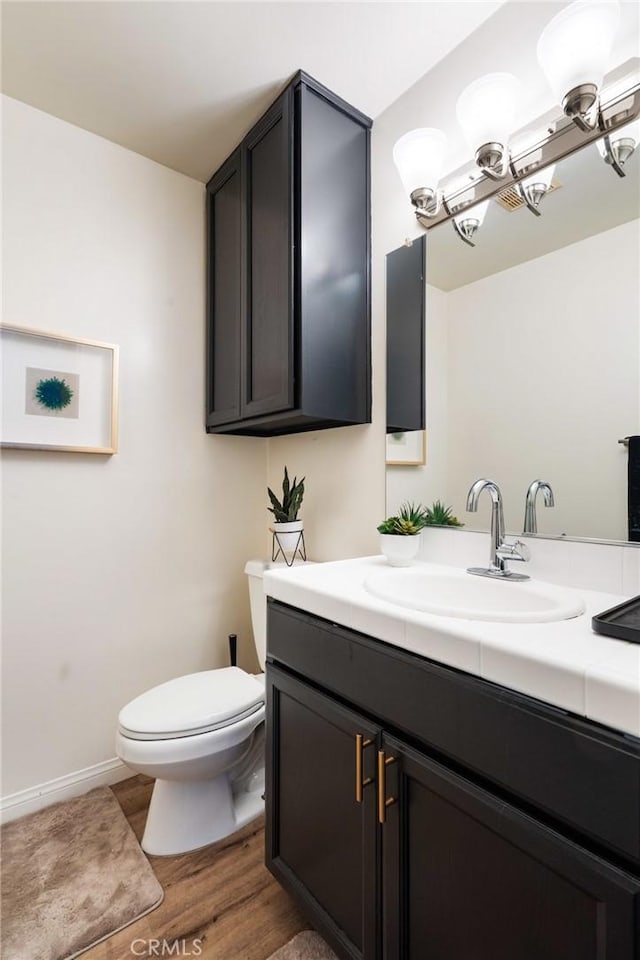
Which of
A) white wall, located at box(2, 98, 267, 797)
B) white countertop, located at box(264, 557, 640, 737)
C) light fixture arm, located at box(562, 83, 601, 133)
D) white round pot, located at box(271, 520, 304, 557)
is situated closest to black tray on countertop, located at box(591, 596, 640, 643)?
white countertop, located at box(264, 557, 640, 737)

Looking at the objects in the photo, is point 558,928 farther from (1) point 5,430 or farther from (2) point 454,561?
(1) point 5,430

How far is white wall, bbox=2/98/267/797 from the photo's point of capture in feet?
5.26

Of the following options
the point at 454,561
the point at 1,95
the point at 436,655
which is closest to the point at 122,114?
the point at 1,95

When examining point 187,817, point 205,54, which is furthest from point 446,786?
point 205,54

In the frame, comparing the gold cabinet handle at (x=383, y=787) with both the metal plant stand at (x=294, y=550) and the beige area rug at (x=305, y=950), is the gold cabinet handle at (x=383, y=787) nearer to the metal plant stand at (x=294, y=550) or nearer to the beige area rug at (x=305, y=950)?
the beige area rug at (x=305, y=950)

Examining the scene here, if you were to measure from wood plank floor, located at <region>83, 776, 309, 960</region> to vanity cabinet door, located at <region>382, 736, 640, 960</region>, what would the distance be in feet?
1.57

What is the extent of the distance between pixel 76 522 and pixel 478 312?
158 centimetres

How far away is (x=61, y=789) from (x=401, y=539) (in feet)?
5.04

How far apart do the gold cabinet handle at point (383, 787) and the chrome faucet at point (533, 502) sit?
68 cm

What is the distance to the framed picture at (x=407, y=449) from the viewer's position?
59.2 inches

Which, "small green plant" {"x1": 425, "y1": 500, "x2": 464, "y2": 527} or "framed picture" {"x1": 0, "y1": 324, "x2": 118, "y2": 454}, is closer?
"small green plant" {"x1": 425, "y1": 500, "x2": 464, "y2": 527}

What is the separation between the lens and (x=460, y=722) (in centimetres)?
74

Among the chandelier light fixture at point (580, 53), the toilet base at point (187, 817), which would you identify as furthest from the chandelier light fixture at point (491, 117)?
the toilet base at point (187, 817)

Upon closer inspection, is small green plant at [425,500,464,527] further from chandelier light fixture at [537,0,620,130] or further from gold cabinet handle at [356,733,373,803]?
chandelier light fixture at [537,0,620,130]
